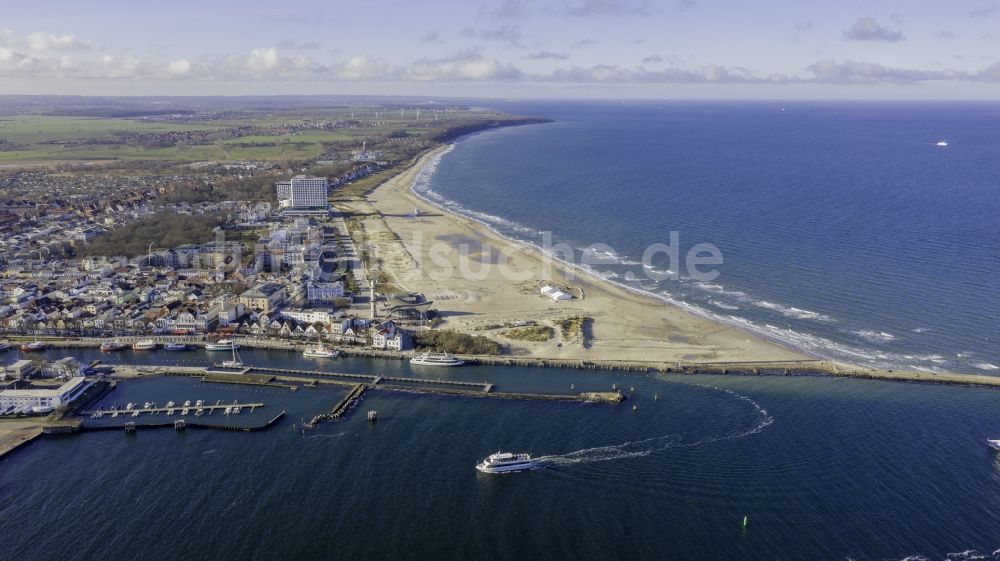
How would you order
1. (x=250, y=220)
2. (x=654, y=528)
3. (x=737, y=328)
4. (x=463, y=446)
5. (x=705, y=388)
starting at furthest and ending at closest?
1. (x=250, y=220)
2. (x=737, y=328)
3. (x=705, y=388)
4. (x=463, y=446)
5. (x=654, y=528)

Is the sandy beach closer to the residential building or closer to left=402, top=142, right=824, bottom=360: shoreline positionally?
left=402, top=142, right=824, bottom=360: shoreline

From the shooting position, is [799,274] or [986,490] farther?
[799,274]

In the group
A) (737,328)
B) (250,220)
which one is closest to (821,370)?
(737,328)

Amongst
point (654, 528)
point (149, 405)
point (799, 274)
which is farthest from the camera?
point (799, 274)

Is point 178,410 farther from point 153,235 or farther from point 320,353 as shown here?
point 153,235

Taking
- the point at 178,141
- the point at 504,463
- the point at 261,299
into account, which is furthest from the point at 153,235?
the point at 178,141

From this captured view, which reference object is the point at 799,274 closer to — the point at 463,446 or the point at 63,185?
the point at 463,446

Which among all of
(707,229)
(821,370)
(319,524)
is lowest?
(319,524)

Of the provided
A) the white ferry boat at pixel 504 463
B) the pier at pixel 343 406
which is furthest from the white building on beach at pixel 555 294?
the white ferry boat at pixel 504 463

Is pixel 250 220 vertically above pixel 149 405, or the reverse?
pixel 250 220
